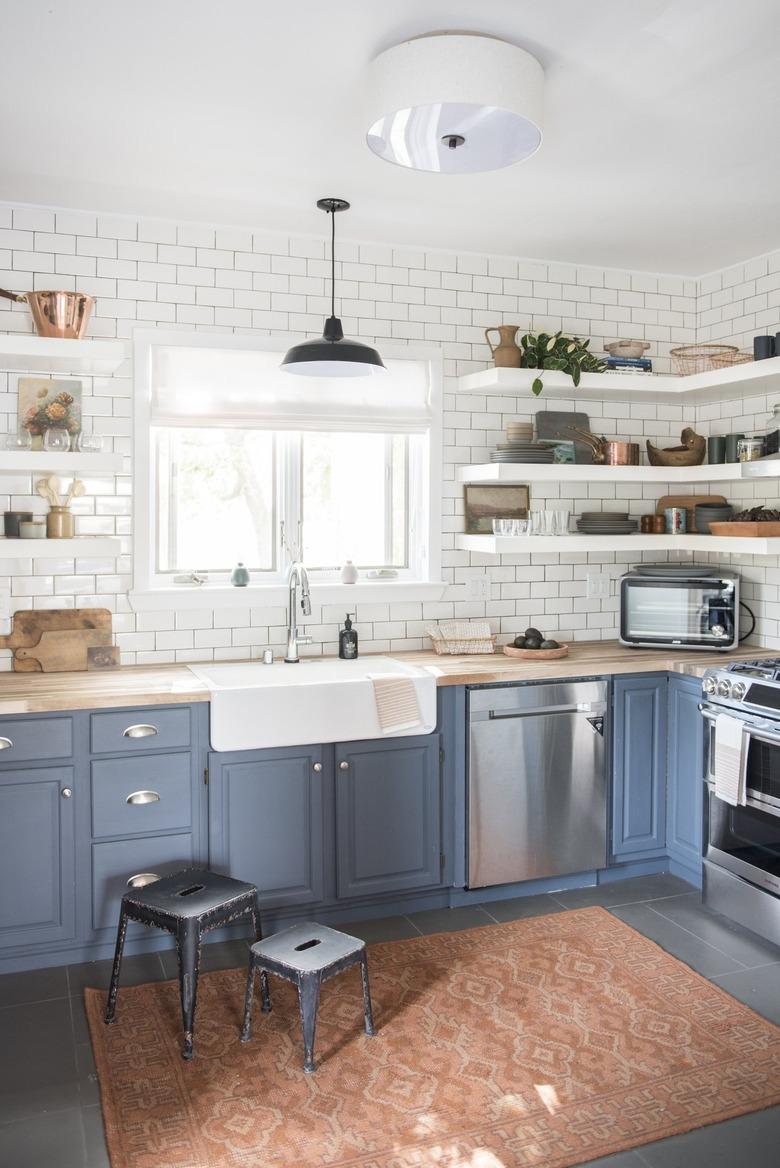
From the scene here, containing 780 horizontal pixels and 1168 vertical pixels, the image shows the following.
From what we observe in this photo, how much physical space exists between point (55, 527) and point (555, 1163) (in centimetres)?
280

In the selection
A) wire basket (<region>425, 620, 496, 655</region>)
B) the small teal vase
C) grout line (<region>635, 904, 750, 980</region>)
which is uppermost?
the small teal vase

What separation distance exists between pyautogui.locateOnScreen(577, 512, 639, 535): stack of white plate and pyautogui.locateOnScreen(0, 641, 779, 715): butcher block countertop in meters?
0.57

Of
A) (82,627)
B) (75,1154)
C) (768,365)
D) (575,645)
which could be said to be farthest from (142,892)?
(768,365)

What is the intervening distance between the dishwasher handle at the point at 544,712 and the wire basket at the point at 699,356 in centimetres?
172

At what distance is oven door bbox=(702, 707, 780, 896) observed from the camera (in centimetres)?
347

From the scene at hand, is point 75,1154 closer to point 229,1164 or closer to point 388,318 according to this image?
point 229,1164

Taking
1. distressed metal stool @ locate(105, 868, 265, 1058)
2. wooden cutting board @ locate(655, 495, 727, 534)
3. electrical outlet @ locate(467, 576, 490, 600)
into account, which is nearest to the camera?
distressed metal stool @ locate(105, 868, 265, 1058)

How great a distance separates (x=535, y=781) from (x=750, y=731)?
0.89m

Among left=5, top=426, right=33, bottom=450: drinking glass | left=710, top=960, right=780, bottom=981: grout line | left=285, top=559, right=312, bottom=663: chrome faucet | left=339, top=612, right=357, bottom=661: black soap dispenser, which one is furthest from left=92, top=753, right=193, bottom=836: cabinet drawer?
left=710, top=960, right=780, bottom=981: grout line

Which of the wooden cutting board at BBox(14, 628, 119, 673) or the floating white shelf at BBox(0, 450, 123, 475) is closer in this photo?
the floating white shelf at BBox(0, 450, 123, 475)

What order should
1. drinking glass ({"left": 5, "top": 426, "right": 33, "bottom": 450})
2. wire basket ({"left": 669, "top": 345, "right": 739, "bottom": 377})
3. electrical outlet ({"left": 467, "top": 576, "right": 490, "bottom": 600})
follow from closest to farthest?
drinking glass ({"left": 5, "top": 426, "right": 33, "bottom": 450})
wire basket ({"left": 669, "top": 345, "right": 739, "bottom": 377})
electrical outlet ({"left": 467, "top": 576, "right": 490, "bottom": 600})

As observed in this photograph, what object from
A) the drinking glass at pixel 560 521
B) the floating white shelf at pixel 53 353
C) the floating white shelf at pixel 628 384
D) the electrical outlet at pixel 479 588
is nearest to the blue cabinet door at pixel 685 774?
the drinking glass at pixel 560 521

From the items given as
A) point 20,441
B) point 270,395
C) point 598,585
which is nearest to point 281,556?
point 270,395

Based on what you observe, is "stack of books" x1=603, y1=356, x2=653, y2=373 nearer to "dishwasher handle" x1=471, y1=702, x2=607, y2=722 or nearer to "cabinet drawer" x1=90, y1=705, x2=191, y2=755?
"dishwasher handle" x1=471, y1=702, x2=607, y2=722
